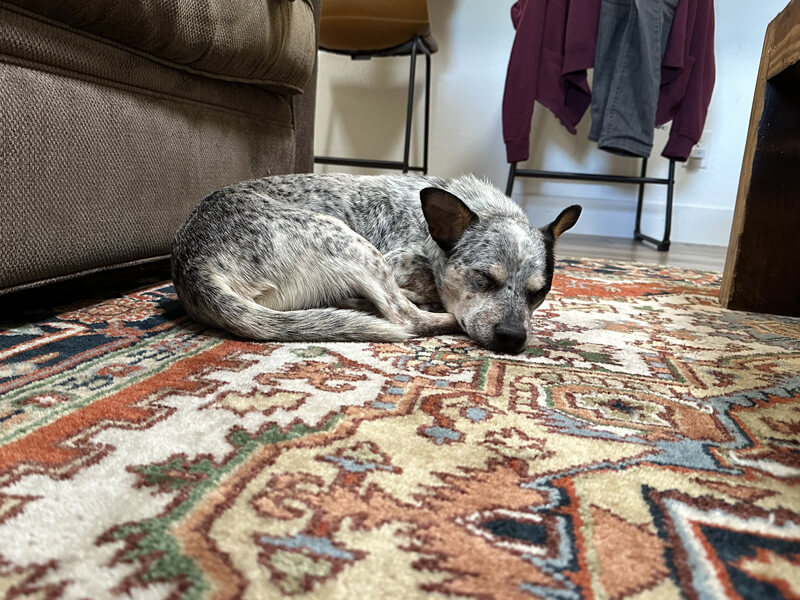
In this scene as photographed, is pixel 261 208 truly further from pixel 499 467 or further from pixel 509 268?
pixel 499 467

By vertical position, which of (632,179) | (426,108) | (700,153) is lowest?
(632,179)

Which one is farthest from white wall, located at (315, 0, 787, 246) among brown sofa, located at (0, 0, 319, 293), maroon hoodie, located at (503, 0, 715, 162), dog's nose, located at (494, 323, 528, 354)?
dog's nose, located at (494, 323, 528, 354)

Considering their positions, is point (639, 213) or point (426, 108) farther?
point (639, 213)

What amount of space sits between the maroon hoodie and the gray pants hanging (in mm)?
85

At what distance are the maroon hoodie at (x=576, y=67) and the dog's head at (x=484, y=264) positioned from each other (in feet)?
7.81

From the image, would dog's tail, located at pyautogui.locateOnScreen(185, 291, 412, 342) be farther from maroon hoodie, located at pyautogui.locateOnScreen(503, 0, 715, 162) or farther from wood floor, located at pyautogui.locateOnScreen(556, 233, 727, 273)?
maroon hoodie, located at pyautogui.locateOnScreen(503, 0, 715, 162)

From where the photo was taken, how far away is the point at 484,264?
1.85 metres

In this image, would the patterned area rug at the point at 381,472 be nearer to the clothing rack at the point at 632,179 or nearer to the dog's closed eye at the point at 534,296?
the dog's closed eye at the point at 534,296

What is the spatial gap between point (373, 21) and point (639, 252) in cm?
248

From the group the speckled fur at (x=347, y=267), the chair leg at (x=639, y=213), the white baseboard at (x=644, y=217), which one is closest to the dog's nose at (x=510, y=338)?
the speckled fur at (x=347, y=267)

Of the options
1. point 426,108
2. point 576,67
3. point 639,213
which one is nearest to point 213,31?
point 576,67

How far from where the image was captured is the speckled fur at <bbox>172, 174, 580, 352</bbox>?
1.64 metres

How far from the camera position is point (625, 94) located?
3852 millimetres

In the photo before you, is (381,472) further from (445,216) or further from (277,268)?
(445,216)
